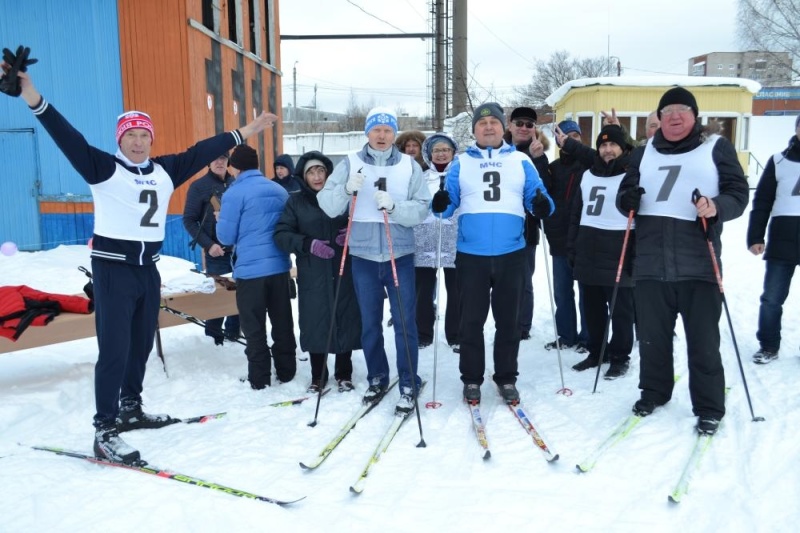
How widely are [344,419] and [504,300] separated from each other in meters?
1.38

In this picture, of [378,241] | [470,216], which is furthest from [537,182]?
[378,241]

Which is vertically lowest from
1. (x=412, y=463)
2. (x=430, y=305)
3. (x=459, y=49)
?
(x=412, y=463)

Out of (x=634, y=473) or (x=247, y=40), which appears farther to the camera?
(x=247, y=40)

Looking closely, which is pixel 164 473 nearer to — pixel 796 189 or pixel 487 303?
pixel 487 303

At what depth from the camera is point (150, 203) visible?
3658 mm

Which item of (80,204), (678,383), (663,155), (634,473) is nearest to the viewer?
(634,473)

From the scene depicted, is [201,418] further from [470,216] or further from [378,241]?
[470,216]

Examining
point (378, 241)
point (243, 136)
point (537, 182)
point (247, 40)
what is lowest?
point (378, 241)

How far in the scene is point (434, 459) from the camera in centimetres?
346

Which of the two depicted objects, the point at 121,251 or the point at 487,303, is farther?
the point at 487,303

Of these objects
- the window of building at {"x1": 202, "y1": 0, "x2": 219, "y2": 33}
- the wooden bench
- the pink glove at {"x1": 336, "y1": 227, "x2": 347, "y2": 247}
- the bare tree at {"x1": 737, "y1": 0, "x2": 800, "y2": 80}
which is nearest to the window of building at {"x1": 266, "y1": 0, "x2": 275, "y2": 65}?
the window of building at {"x1": 202, "y1": 0, "x2": 219, "y2": 33}

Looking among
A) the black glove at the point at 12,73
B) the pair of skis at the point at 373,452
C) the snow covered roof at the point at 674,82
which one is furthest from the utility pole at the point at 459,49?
the black glove at the point at 12,73

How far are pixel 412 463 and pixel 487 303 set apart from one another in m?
1.32

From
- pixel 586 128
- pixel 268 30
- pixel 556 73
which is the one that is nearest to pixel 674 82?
pixel 586 128
